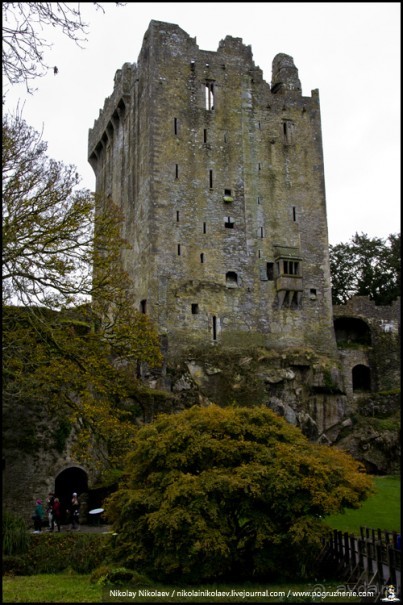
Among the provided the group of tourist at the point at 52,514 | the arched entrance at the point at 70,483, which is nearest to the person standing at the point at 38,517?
the group of tourist at the point at 52,514

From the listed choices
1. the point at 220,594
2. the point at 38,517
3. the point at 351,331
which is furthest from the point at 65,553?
the point at 351,331

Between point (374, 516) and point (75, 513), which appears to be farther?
point (374, 516)

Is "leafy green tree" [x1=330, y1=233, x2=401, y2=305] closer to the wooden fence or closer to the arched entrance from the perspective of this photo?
the arched entrance

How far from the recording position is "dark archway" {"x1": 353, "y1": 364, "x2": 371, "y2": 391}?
138 ft

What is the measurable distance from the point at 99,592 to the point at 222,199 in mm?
27311

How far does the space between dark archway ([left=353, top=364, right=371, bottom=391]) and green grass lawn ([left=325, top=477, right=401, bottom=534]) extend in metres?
15.5

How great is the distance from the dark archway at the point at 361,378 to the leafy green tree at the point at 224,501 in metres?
25.0

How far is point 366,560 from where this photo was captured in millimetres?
15375

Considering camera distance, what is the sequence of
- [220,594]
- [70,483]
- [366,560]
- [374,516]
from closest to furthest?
1. [220,594]
2. [366,560]
3. [374,516]
4. [70,483]

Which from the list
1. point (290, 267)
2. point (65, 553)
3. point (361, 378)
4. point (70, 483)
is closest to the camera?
point (65, 553)

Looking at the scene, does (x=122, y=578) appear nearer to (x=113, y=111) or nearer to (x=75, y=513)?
(x=75, y=513)

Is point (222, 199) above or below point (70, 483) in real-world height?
above

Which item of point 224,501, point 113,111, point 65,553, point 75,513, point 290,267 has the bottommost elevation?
point 65,553

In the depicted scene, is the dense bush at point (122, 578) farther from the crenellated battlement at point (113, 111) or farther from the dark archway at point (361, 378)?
the crenellated battlement at point (113, 111)
